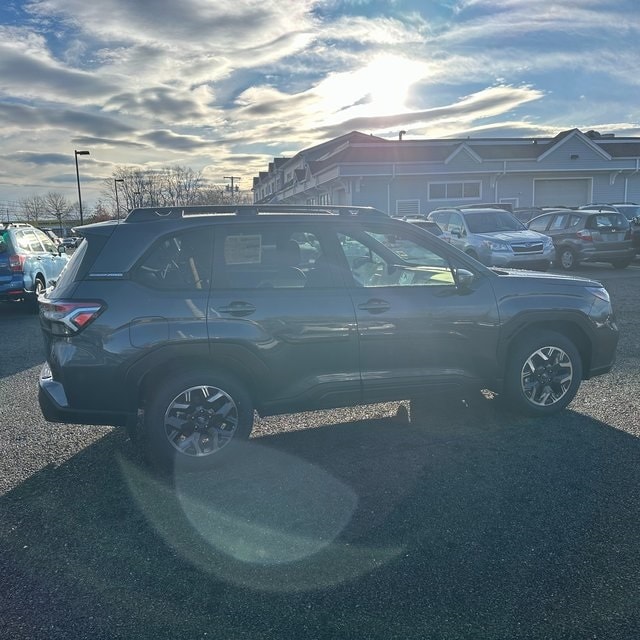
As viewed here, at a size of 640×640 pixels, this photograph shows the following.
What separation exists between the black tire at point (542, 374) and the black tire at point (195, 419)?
2272mm

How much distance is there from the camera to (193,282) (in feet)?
12.9

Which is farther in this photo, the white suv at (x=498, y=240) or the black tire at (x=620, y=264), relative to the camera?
the black tire at (x=620, y=264)

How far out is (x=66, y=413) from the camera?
379cm

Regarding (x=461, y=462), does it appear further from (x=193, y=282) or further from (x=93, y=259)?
(x=93, y=259)

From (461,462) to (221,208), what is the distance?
2.64 meters

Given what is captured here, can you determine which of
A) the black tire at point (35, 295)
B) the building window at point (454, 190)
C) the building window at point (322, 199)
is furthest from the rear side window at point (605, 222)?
the building window at point (322, 199)

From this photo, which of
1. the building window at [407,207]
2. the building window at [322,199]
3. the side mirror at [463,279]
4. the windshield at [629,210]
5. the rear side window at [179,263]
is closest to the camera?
the rear side window at [179,263]

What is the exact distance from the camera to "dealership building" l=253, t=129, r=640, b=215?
30.0 m

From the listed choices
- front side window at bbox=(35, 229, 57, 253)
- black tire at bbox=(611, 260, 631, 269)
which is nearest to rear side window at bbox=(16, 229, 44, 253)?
front side window at bbox=(35, 229, 57, 253)

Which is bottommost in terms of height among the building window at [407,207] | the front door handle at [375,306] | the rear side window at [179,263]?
the front door handle at [375,306]

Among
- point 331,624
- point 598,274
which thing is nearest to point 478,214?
point 598,274

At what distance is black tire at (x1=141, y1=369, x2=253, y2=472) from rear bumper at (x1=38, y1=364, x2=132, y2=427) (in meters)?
0.18

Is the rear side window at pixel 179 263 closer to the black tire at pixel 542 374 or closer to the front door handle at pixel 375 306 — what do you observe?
the front door handle at pixel 375 306

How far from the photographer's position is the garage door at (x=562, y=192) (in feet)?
107
